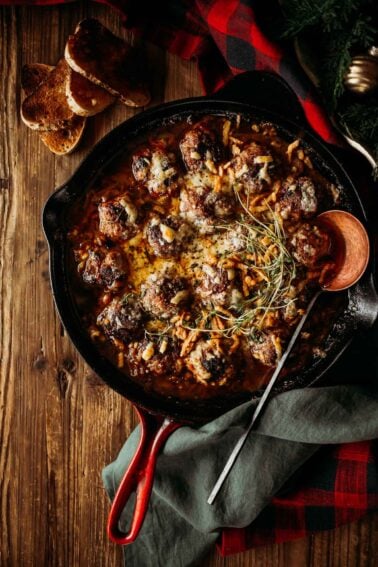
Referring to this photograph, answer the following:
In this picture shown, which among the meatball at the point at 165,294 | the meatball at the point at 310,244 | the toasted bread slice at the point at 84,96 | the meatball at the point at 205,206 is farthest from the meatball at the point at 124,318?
the toasted bread slice at the point at 84,96

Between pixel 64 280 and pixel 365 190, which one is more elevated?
pixel 365 190

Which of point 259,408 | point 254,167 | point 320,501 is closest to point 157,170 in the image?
point 254,167

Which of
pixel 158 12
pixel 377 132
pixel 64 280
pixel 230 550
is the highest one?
pixel 158 12

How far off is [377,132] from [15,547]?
2696mm

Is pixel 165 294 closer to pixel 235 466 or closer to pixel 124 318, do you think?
pixel 124 318

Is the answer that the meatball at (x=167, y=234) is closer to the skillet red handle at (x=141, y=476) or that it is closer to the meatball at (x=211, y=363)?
the meatball at (x=211, y=363)

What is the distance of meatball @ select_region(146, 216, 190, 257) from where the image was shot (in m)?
2.82

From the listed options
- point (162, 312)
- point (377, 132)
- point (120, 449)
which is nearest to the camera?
point (377, 132)

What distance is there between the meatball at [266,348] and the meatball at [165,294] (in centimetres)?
37

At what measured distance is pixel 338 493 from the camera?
2.90 m

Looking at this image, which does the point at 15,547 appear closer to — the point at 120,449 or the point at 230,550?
the point at 120,449

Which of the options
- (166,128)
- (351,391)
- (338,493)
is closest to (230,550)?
(338,493)

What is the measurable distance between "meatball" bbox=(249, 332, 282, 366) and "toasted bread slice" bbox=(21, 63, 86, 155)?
1.29 m

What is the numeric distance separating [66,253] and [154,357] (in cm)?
62
